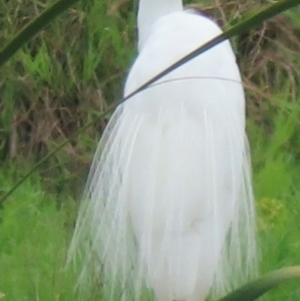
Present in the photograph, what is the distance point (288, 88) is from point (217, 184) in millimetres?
1632

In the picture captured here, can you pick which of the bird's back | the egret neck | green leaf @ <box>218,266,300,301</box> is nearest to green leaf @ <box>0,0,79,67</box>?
green leaf @ <box>218,266,300,301</box>

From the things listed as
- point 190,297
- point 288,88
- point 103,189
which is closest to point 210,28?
point 103,189

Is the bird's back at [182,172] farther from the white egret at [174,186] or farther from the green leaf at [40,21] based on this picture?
the green leaf at [40,21]

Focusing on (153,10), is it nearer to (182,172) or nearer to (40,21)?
(182,172)

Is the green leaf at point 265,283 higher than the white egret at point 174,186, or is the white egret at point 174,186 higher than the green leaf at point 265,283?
the green leaf at point 265,283

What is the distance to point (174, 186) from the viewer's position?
1726 mm

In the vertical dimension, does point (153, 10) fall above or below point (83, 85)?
above

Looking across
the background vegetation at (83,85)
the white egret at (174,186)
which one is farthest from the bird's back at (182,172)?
the background vegetation at (83,85)

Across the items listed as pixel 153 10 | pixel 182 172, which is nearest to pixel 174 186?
Answer: pixel 182 172

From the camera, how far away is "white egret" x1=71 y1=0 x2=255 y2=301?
1.71 metres

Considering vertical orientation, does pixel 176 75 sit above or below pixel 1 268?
above

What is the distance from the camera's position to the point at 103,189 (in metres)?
1.93

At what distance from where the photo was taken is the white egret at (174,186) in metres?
1.71

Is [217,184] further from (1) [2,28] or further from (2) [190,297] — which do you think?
(1) [2,28]
